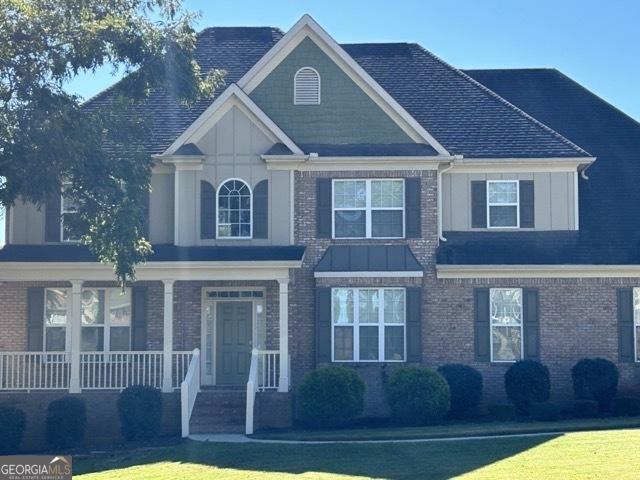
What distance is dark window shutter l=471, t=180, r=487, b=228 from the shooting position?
1052 inches

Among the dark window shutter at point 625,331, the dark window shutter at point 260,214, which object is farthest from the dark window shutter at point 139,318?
the dark window shutter at point 625,331

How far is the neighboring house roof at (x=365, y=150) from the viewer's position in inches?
996

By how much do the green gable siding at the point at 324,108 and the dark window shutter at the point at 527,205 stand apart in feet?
11.0

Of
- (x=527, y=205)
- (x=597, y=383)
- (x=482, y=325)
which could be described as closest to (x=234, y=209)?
(x=482, y=325)

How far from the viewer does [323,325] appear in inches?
994

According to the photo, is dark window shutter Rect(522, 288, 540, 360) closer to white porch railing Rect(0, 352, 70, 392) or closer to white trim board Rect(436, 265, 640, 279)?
white trim board Rect(436, 265, 640, 279)

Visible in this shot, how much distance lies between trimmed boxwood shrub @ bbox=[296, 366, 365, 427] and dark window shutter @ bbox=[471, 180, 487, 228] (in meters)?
→ 5.89

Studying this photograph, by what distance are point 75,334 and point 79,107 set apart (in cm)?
573

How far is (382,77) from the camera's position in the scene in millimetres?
28859

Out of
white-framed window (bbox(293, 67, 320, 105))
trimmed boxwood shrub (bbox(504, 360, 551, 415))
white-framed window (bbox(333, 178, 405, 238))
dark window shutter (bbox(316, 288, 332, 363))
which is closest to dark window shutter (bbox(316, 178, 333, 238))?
white-framed window (bbox(333, 178, 405, 238))

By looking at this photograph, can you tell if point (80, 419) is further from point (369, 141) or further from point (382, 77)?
point (382, 77)

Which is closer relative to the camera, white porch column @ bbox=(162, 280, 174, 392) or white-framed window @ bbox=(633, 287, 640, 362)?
white porch column @ bbox=(162, 280, 174, 392)

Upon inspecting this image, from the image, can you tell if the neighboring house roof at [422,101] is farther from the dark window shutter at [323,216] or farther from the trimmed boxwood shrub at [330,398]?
the trimmed boxwood shrub at [330,398]

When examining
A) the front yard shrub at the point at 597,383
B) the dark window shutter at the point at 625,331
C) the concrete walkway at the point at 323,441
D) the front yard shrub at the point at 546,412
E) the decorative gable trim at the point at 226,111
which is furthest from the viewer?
the dark window shutter at the point at 625,331
